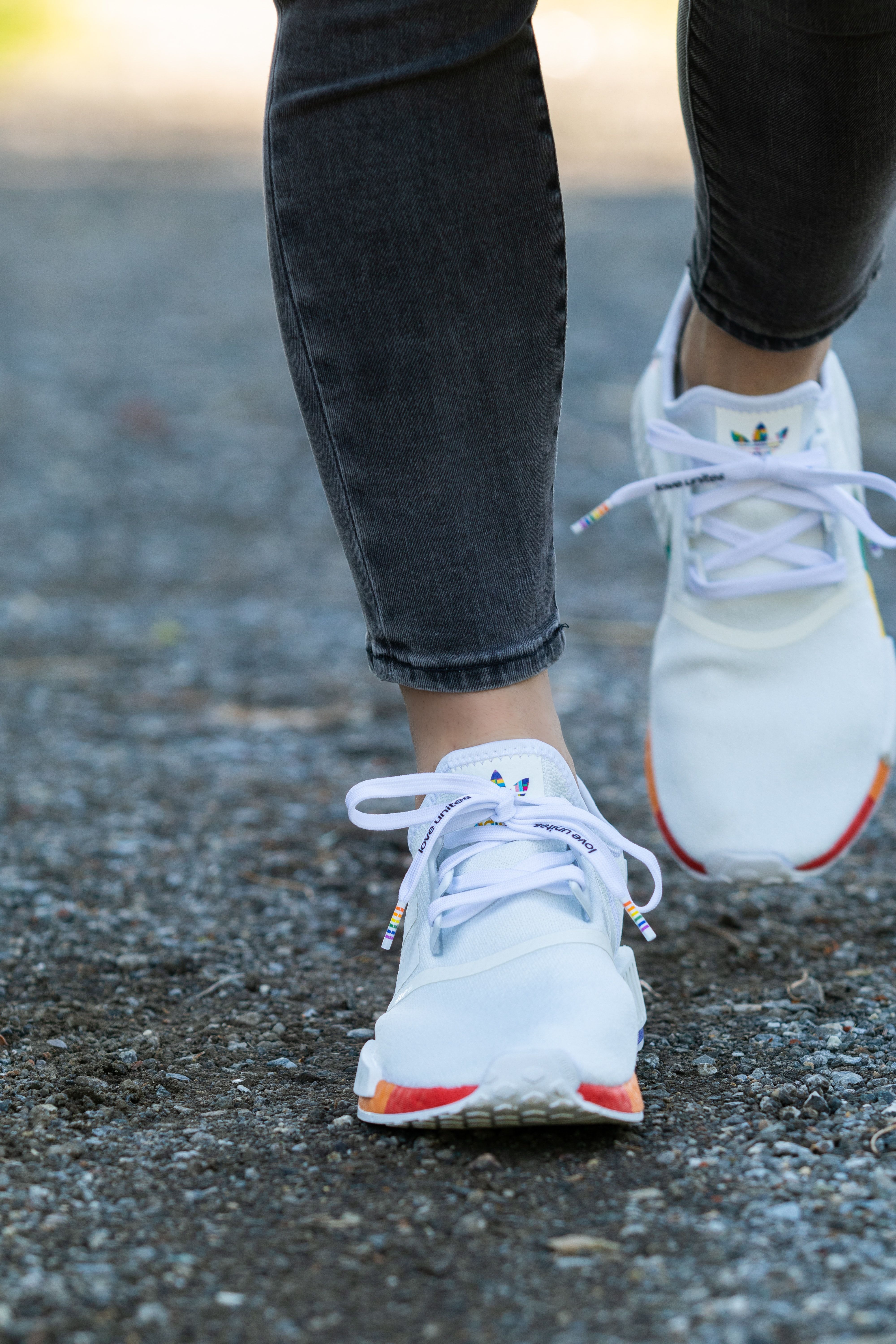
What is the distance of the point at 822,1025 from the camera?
1.18 meters

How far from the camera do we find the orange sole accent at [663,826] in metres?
1.39

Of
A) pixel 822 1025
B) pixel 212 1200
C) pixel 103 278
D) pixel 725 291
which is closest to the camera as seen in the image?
pixel 212 1200

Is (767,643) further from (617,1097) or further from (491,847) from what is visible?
(617,1097)

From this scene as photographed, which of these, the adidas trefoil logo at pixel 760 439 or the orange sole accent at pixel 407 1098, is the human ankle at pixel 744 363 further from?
the orange sole accent at pixel 407 1098

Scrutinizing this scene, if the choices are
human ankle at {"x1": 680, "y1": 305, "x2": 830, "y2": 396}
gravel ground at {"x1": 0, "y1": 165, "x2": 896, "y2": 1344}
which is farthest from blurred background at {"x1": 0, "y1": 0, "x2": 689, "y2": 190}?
human ankle at {"x1": 680, "y1": 305, "x2": 830, "y2": 396}

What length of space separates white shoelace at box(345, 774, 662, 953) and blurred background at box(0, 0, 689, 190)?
699 cm

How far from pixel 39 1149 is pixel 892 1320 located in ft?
1.96

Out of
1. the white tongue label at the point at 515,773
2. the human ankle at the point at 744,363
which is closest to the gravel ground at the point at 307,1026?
the white tongue label at the point at 515,773

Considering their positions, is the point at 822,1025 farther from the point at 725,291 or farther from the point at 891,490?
the point at 725,291

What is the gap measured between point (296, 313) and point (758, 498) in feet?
2.01

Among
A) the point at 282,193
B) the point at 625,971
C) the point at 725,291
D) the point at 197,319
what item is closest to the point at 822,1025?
the point at 625,971

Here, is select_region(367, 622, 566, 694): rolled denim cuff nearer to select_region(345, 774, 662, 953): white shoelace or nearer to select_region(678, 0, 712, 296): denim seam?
select_region(345, 774, 662, 953): white shoelace

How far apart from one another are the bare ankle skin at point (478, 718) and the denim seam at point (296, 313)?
136mm

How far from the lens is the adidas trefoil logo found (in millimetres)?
1401
